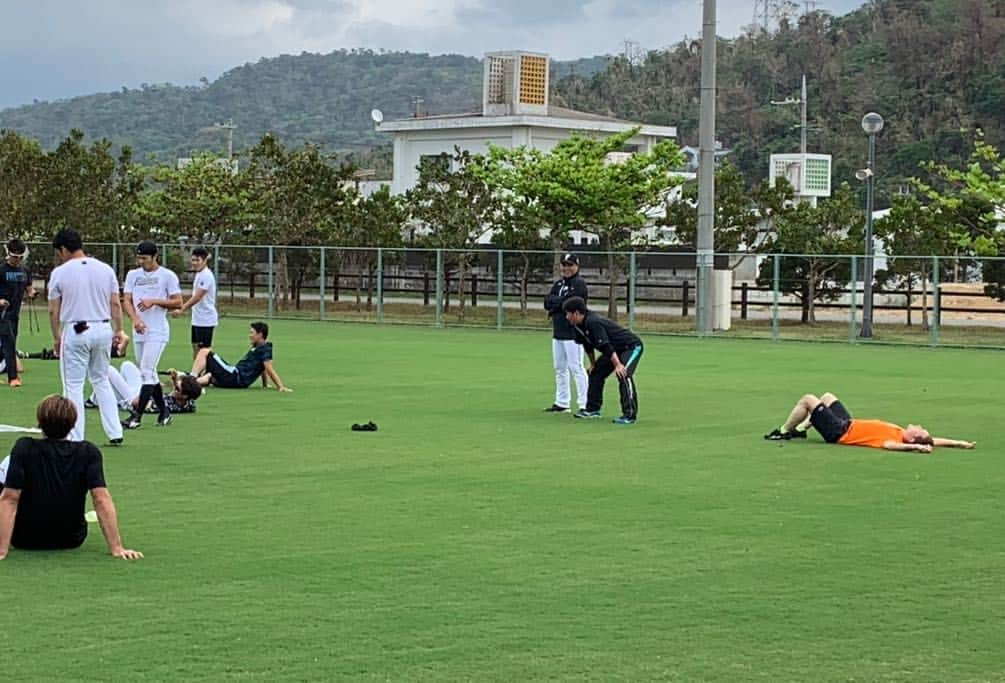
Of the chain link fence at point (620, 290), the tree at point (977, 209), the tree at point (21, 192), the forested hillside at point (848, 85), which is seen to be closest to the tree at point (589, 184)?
the chain link fence at point (620, 290)

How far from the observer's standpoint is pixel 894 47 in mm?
102375

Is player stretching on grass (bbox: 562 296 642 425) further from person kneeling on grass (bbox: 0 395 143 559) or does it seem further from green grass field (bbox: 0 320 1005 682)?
person kneeling on grass (bbox: 0 395 143 559)

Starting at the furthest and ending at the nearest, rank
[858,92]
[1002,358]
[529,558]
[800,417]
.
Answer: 1. [858,92]
2. [1002,358]
3. [800,417]
4. [529,558]

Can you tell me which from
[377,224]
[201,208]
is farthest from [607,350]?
[201,208]

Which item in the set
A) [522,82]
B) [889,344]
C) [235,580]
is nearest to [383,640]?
[235,580]

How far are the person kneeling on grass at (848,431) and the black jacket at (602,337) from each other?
2.40 metres

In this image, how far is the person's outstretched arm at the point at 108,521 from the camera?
9352 mm

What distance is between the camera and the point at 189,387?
721 inches

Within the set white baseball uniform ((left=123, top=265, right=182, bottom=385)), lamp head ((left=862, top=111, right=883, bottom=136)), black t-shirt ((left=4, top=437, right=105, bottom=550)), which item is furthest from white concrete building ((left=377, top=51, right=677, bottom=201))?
black t-shirt ((left=4, top=437, right=105, bottom=550))

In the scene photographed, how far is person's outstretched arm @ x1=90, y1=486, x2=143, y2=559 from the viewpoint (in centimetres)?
935

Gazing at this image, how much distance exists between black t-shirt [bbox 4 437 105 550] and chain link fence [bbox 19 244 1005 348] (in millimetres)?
30198

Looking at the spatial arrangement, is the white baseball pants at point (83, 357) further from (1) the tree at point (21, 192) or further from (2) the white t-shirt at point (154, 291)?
(1) the tree at point (21, 192)

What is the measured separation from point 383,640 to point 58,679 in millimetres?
1533

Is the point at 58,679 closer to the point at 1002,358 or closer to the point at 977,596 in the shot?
the point at 977,596
